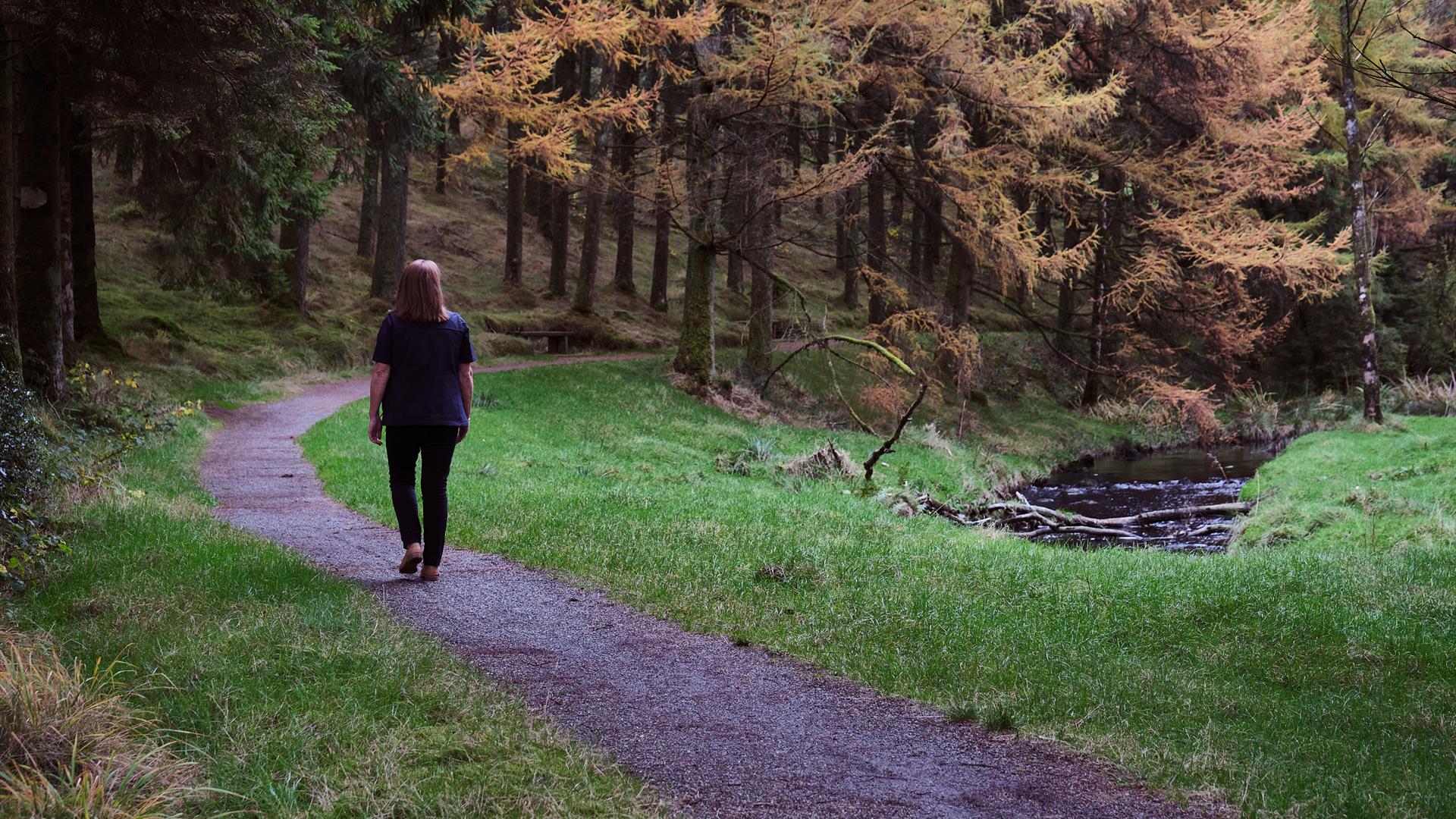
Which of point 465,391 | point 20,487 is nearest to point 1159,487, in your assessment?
point 465,391

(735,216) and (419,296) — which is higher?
(735,216)

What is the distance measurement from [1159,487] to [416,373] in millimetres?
15434

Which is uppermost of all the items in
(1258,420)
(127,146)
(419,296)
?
(127,146)

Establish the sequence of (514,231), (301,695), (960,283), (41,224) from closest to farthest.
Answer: (301,695), (41,224), (960,283), (514,231)

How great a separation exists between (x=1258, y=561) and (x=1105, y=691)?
4628 mm

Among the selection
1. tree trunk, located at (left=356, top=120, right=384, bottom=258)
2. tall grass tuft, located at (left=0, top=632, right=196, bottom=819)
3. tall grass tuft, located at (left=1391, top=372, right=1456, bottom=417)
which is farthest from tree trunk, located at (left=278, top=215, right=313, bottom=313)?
tall grass tuft, located at (left=1391, top=372, right=1456, bottom=417)

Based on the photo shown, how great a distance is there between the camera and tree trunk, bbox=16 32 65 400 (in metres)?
11.7

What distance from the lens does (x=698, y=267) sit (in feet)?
72.8

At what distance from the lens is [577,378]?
877 inches

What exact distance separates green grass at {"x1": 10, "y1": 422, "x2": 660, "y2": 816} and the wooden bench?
74.5 ft

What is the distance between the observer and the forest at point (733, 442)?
3963 millimetres

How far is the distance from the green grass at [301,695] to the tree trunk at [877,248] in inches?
674

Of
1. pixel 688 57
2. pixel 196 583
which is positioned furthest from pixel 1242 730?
pixel 688 57

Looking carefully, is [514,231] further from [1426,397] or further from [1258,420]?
[1426,397]
